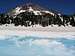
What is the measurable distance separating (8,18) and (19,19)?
61.5 inches

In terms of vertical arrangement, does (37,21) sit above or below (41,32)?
above

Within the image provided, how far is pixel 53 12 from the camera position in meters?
31.3

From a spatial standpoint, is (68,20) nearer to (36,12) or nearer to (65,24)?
(65,24)

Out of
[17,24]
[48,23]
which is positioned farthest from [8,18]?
[48,23]

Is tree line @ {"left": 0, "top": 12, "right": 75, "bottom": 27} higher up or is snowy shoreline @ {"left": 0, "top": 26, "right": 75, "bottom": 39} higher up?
tree line @ {"left": 0, "top": 12, "right": 75, "bottom": 27}

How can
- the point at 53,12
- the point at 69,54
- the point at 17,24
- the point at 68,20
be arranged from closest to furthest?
1. the point at 69,54
2. the point at 17,24
3. the point at 68,20
4. the point at 53,12

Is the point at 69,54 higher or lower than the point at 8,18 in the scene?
lower

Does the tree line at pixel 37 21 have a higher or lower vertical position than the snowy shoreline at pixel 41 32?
higher

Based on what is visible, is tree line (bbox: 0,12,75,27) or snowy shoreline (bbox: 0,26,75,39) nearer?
snowy shoreline (bbox: 0,26,75,39)

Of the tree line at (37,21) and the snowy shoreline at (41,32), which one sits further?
the tree line at (37,21)

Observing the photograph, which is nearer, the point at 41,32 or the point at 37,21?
the point at 41,32

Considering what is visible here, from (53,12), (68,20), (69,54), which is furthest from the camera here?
(53,12)

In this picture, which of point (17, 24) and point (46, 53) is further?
point (17, 24)

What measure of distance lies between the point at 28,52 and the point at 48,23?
49.2 feet
